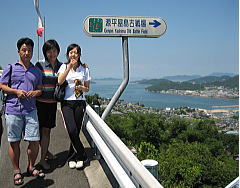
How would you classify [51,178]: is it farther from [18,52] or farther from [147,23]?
[147,23]

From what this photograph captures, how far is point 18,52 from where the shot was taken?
270cm

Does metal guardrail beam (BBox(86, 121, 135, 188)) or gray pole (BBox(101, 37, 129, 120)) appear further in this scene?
gray pole (BBox(101, 37, 129, 120))

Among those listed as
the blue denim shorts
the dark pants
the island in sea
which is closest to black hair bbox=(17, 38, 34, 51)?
the blue denim shorts

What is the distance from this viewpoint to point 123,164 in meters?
2.24

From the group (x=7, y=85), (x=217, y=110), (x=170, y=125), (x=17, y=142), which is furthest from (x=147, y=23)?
(x=217, y=110)

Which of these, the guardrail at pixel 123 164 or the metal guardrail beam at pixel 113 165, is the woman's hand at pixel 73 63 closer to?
the guardrail at pixel 123 164

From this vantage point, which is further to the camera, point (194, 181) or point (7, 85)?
point (194, 181)

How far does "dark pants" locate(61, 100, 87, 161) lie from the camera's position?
10.4 ft

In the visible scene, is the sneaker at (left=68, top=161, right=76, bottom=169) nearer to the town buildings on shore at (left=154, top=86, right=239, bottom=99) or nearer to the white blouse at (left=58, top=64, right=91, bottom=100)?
the white blouse at (left=58, top=64, right=91, bottom=100)

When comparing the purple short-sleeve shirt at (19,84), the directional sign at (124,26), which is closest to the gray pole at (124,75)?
the directional sign at (124,26)

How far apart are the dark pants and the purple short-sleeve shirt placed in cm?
51

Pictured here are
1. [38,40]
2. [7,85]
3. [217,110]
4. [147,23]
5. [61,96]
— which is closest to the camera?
[7,85]

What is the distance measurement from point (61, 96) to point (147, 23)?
164cm

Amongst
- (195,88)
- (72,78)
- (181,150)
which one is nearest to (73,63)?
(72,78)
